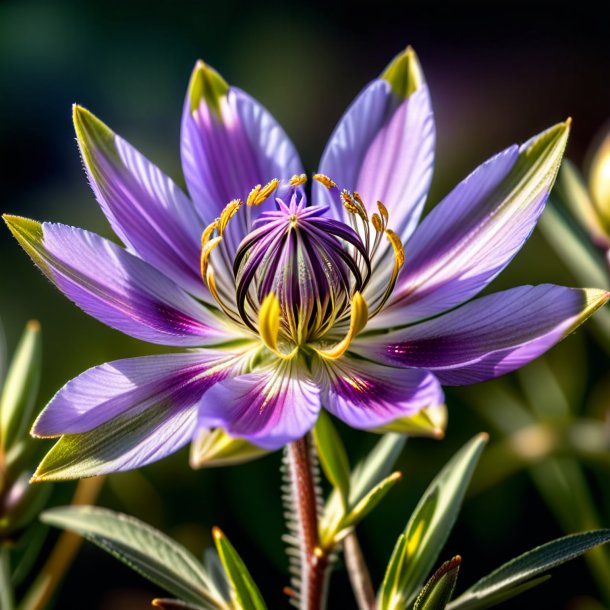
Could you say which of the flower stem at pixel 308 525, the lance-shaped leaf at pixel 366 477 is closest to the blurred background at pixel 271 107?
the lance-shaped leaf at pixel 366 477

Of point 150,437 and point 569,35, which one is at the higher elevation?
point 569,35

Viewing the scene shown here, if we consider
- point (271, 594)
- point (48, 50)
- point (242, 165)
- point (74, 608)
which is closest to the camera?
point (242, 165)

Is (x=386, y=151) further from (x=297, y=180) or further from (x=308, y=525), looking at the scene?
(x=308, y=525)

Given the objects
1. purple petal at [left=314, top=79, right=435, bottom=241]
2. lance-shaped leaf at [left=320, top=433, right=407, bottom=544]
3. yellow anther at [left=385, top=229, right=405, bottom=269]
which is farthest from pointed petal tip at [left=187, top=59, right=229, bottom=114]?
lance-shaped leaf at [left=320, top=433, right=407, bottom=544]

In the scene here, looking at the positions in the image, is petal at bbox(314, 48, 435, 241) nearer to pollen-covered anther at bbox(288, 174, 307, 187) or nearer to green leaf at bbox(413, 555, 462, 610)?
pollen-covered anther at bbox(288, 174, 307, 187)

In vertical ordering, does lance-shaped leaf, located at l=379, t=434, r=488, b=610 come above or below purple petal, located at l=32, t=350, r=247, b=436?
below

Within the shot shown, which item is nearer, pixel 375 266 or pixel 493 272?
pixel 493 272

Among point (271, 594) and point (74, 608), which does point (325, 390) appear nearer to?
point (271, 594)

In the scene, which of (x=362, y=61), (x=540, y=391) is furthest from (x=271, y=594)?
(x=362, y=61)
